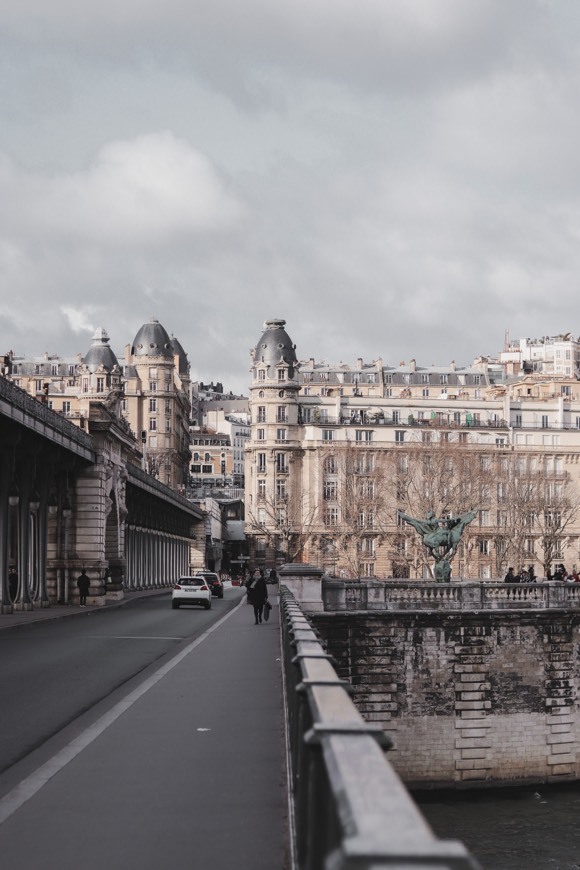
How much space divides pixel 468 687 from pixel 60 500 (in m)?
21.8

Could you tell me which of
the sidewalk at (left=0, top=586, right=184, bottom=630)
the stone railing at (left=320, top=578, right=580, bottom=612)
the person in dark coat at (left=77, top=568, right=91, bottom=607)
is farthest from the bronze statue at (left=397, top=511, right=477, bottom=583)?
the person in dark coat at (left=77, top=568, right=91, bottom=607)

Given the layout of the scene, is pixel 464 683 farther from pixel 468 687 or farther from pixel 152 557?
pixel 152 557

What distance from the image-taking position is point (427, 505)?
114 metres

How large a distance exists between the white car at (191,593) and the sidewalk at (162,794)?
141ft

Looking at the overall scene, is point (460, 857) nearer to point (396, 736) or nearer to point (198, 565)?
point (396, 736)

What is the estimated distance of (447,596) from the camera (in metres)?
54.9

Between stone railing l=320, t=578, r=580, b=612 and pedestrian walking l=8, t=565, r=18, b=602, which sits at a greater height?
pedestrian walking l=8, t=565, r=18, b=602

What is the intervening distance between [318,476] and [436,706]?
9566 cm

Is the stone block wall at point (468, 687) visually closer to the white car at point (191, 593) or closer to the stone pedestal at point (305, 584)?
the stone pedestal at point (305, 584)

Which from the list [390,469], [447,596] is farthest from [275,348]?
[447,596]

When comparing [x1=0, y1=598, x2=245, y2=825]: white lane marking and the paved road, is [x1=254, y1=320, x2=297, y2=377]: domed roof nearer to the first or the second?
the paved road

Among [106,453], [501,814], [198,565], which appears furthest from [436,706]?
[198,565]

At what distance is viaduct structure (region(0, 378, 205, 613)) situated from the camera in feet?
Result: 157

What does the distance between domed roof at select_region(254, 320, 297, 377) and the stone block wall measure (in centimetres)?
10442
